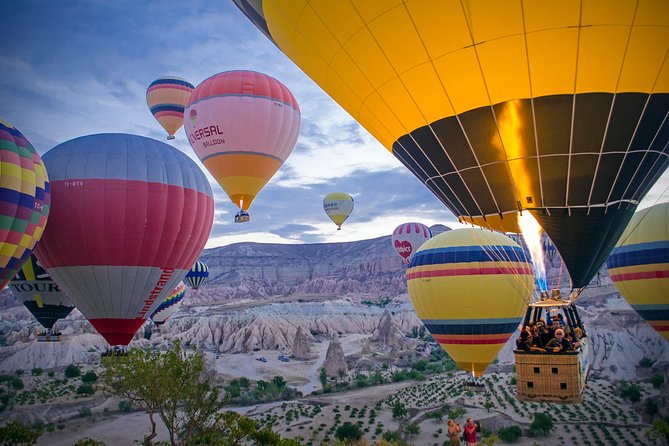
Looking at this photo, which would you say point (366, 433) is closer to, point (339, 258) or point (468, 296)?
point (468, 296)

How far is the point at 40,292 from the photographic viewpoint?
19.4 metres

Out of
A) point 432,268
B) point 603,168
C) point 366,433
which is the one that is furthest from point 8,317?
point 603,168

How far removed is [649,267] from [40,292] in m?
24.3

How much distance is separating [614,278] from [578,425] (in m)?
8.74

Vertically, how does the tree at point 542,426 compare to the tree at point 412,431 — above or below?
above

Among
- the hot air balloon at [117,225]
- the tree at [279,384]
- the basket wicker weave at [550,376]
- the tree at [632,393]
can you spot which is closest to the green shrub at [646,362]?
the tree at [632,393]

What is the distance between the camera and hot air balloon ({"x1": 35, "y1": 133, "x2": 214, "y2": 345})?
1384cm

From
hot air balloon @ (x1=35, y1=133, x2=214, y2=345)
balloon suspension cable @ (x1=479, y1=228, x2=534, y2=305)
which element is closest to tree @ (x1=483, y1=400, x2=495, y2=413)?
balloon suspension cable @ (x1=479, y1=228, x2=534, y2=305)

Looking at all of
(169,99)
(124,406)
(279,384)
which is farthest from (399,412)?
(169,99)

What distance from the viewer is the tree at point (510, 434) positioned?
73.4 feet

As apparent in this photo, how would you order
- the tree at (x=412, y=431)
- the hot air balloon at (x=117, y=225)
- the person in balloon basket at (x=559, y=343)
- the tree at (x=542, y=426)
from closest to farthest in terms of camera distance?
the person in balloon basket at (x=559, y=343)
the hot air balloon at (x=117, y=225)
the tree at (x=542, y=426)
the tree at (x=412, y=431)

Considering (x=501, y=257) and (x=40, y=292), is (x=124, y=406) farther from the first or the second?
(x=501, y=257)

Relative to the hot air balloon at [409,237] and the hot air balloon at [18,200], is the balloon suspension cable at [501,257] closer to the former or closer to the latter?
the hot air balloon at [18,200]

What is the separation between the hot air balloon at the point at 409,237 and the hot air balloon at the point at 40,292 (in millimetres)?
32870
